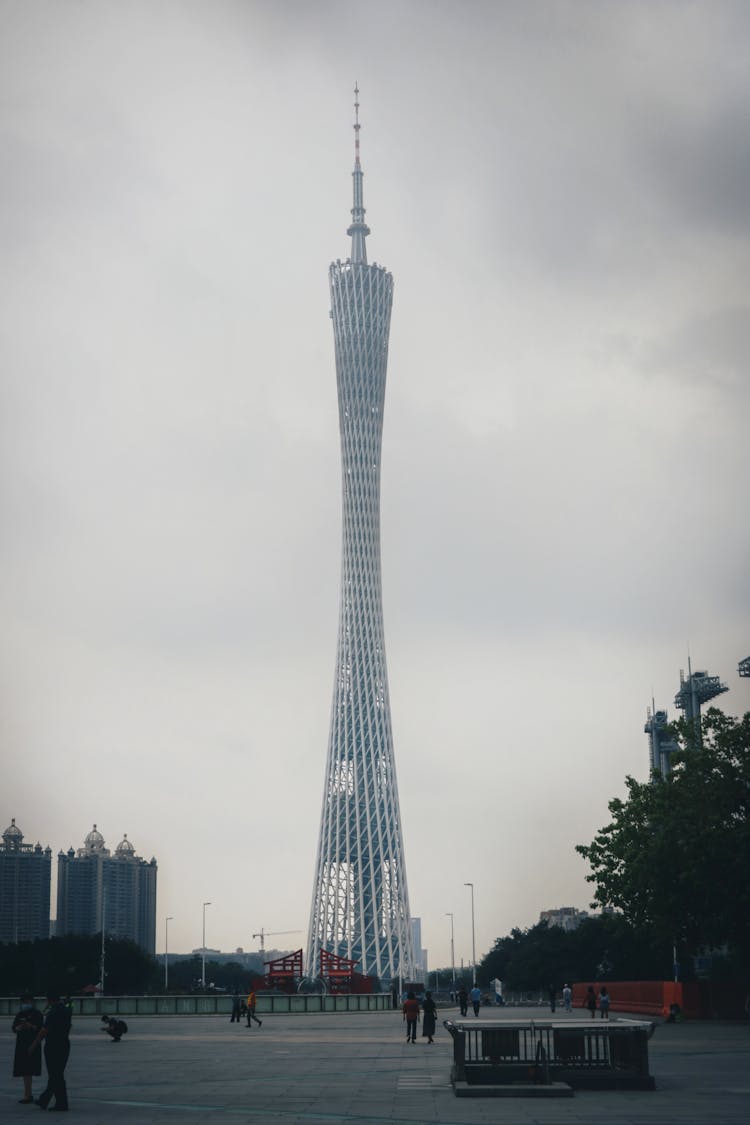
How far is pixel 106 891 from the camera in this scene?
580 ft

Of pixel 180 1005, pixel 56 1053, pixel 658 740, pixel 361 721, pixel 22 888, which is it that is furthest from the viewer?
pixel 22 888

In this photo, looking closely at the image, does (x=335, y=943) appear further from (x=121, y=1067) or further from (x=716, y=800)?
(x=121, y=1067)

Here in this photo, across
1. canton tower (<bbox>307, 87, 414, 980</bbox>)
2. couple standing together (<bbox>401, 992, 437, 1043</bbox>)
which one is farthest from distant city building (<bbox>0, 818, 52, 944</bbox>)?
couple standing together (<bbox>401, 992, 437, 1043</bbox>)

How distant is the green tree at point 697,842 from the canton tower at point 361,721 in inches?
2020

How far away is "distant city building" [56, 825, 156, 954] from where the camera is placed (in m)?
173

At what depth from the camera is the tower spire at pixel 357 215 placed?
119250mm

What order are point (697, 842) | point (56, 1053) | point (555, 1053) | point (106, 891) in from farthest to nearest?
point (106, 891) → point (697, 842) → point (555, 1053) → point (56, 1053)

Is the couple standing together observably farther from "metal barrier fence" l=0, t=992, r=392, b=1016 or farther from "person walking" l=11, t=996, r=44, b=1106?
"metal barrier fence" l=0, t=992, r=392, b=1016

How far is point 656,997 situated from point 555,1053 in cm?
2958

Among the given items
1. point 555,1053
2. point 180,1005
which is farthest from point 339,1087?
point 180,1005

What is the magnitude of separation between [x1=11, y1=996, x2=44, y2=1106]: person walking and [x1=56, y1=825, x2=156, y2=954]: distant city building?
15088 centimetres

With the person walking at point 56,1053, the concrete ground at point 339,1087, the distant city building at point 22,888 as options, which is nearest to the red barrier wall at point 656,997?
the concrete ground at point 339,1087

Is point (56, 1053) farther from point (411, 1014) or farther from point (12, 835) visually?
point (12, 835)

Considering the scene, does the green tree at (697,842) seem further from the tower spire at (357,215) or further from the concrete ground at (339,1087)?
the tower spire at (357,215)
